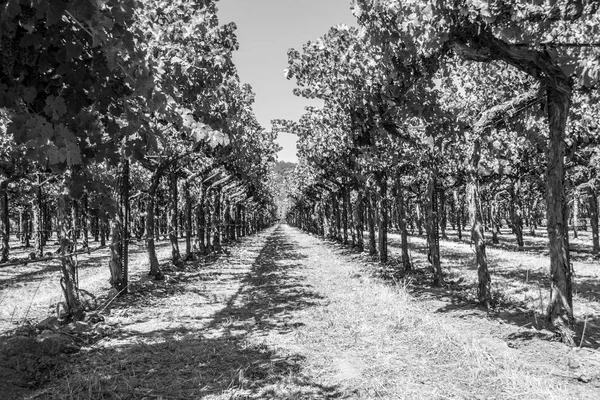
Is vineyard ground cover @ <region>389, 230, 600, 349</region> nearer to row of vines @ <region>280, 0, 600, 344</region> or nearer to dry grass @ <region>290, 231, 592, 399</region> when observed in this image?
row of vines @ <region>280, 0, 600, 344</region>

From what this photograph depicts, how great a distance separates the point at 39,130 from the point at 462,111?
1310 cm

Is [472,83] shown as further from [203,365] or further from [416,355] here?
[203,365]

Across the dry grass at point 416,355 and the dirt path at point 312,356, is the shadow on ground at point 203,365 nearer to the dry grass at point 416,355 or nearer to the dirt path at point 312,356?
the dirt path at point 312,356

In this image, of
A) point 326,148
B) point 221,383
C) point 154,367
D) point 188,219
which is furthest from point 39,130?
point 188,219

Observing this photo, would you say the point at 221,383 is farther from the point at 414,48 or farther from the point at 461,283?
the point at 461,283

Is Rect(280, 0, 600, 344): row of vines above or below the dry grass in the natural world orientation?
above

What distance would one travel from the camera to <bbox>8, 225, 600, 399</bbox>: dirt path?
4.91m

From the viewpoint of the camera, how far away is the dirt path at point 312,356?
491 centimetres

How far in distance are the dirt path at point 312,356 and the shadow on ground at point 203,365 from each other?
0.02m

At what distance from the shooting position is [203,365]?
5.90 meters

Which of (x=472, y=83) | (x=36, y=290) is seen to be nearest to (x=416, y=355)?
(x=36, y=290)

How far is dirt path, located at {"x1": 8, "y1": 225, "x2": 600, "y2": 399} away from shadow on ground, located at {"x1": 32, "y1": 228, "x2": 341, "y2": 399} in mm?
17

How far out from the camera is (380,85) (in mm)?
8680

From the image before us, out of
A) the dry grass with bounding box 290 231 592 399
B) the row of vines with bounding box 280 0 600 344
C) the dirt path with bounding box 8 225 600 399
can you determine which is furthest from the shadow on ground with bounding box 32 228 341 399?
the row of vines with bounding box 280 0 600 344
